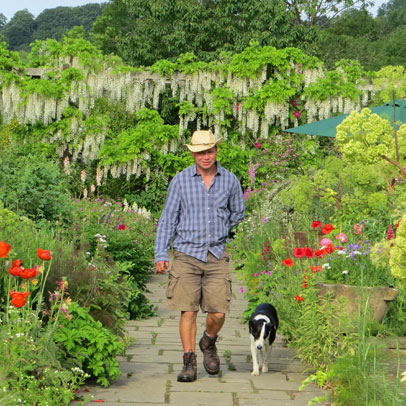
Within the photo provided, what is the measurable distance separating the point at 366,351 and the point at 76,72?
14459 millimetres

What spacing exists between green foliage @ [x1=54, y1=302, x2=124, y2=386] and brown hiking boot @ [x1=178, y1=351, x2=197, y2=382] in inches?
19.5

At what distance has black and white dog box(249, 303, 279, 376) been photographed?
550 centimetres

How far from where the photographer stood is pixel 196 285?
544 cm

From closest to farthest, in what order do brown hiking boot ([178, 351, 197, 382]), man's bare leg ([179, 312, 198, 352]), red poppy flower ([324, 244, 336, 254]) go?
brown hiking boot ([178, 351, 197, 382])
man's bare leg ([179, 312, 198, 352])
red poppy flower ([324, 244, 336, 254])

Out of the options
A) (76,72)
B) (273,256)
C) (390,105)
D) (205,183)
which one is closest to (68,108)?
(76,72)

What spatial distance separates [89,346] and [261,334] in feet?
4.46

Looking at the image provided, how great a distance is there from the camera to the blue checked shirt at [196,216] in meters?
5.41

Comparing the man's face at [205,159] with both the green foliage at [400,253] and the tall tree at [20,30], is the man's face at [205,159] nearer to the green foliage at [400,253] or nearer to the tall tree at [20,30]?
the green foliage at [400,253]

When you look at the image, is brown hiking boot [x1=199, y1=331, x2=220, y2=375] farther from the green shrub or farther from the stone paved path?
the green shrub

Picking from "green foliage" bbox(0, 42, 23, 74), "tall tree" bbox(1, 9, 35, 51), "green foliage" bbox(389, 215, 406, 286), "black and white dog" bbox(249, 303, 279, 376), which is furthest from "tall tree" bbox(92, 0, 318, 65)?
"tall tree" bbox(1, 9, 35, 51)

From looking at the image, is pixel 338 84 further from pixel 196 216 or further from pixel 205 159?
pixel 196 216

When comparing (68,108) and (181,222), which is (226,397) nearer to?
(181,222)

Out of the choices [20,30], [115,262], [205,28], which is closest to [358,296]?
[115,262]

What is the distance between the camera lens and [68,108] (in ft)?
58.8
